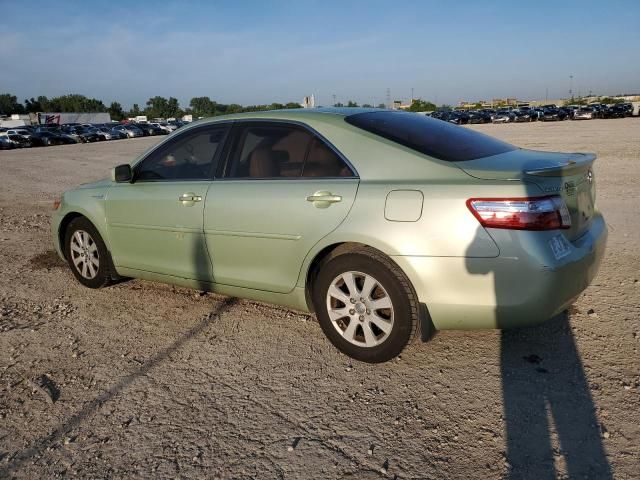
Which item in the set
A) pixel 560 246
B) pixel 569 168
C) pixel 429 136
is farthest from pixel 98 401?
pixel 569 168

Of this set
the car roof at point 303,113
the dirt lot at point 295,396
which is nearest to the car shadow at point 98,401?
the dirt lot at point 295,396

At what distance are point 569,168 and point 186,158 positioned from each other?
289 centimetres

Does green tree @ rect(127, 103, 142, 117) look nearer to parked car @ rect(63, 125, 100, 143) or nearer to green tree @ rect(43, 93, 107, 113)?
green tree @ rect(43, 93, 107, 113)

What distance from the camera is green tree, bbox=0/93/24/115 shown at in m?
119

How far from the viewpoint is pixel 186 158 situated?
4.32m

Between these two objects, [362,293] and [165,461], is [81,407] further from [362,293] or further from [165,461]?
[362,293]

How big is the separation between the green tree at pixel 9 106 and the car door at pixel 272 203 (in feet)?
442

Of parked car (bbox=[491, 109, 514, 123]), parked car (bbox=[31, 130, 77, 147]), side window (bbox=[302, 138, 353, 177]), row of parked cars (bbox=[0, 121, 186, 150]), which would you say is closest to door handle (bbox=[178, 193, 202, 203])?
side window (bbox=[302, 138, 353, 177])

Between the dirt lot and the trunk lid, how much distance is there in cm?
92

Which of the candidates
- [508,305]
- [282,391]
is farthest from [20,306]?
[508,305]

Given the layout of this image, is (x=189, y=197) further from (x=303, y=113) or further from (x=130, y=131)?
Result: (x=130, y=131)

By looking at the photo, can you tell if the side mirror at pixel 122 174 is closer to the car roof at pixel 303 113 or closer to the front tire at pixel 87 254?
the front tire at pixel 87 254

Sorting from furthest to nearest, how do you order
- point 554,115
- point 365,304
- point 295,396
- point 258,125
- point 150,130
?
point 150,130 < point 554,115 < point 258,125 < point 365,304 < point 295,396

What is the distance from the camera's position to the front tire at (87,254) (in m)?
4.80
